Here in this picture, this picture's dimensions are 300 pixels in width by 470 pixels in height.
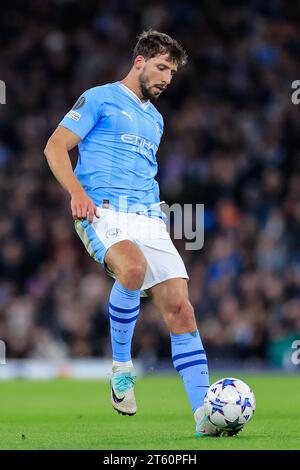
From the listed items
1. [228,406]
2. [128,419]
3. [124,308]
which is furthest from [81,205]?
[128,419]

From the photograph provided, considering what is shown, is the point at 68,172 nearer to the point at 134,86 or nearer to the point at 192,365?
the point at 134,86

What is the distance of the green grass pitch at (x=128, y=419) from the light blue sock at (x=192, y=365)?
26 centimetres

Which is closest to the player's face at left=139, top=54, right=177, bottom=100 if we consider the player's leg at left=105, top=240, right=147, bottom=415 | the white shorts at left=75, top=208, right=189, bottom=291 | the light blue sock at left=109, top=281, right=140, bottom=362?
the white shorts at left=75, top=208, right=189, bottom=291

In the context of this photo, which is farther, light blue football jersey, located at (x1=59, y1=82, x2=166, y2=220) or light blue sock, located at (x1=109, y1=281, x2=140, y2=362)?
light blue football jersey, located at (x1=59, y1=82, x2=166, y2=220)

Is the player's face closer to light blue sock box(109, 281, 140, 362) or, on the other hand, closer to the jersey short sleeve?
the jersey short sleeve

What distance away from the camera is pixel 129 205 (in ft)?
22.5

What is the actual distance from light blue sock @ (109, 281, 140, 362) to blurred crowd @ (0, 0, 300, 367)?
8049mm

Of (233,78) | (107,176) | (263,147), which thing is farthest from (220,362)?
(107,176)

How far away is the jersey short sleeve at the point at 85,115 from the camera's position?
22.0 ft

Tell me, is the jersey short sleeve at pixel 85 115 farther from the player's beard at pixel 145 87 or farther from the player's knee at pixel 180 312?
the player's knee at pixel 180 312

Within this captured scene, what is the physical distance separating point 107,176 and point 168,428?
1681 mm

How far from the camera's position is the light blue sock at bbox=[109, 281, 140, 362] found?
6.72m

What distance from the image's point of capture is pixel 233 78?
18.3 metres
